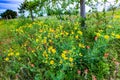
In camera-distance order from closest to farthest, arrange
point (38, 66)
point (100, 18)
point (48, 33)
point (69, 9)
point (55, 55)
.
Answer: point (55, 55) < point (38, 66) < point (48, 33) < point (100, 18) < point (69, 9)

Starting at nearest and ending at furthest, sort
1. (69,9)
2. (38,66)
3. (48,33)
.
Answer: (38,66), (48,33), (69,9)

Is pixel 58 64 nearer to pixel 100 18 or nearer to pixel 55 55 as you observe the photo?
pixel 55 55

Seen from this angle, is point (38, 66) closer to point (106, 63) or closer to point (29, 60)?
point (29, 60)

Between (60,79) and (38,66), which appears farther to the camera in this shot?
(38,66)

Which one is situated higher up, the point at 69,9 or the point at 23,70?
the point at 69,9

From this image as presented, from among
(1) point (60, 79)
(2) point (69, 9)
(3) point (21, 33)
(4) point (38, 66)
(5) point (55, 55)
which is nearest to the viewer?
(1) point (60, 79)

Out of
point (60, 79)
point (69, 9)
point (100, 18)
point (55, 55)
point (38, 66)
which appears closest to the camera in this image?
point (60, 79)

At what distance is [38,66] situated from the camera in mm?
6328

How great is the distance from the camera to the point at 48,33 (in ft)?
22.6

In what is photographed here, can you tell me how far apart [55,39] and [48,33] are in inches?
13.5

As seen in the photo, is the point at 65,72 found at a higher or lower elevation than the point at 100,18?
lower

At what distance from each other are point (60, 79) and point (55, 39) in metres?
1.28

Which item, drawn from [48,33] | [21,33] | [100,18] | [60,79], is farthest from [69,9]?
[60,79]

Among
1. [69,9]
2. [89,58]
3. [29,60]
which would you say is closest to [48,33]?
[29,60]
